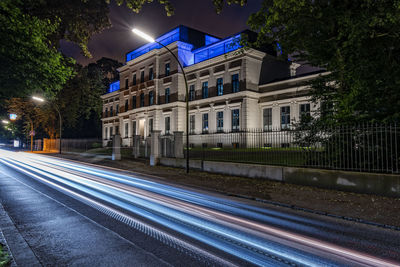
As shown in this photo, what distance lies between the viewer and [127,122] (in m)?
41.4

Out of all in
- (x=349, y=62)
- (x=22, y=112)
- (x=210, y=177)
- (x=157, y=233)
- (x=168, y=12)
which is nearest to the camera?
(x=157, y=233)

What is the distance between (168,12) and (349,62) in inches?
283

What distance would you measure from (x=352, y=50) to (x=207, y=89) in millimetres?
21798

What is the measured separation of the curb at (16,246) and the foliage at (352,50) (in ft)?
33.0

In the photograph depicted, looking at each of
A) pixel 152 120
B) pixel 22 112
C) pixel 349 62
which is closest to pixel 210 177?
pixel 349 62

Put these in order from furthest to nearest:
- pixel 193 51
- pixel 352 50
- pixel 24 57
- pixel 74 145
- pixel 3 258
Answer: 1. pixel 74 145
2. pixel 193 51
3. pixel 24 57
4. pixel 352 50
5. pixel 3 258

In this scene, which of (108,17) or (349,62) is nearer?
(349,62)

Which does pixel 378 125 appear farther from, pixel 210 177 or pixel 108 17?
pixel 108 17

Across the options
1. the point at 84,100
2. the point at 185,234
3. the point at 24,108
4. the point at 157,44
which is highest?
the point at 157,44

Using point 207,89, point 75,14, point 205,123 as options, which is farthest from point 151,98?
point 75,14

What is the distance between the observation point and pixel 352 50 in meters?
9.44

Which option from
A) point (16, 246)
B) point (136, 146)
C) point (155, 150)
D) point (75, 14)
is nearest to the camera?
point (16, 246)

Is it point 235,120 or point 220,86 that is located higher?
point 220,86

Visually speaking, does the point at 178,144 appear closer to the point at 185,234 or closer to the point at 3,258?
the point at 185,234
